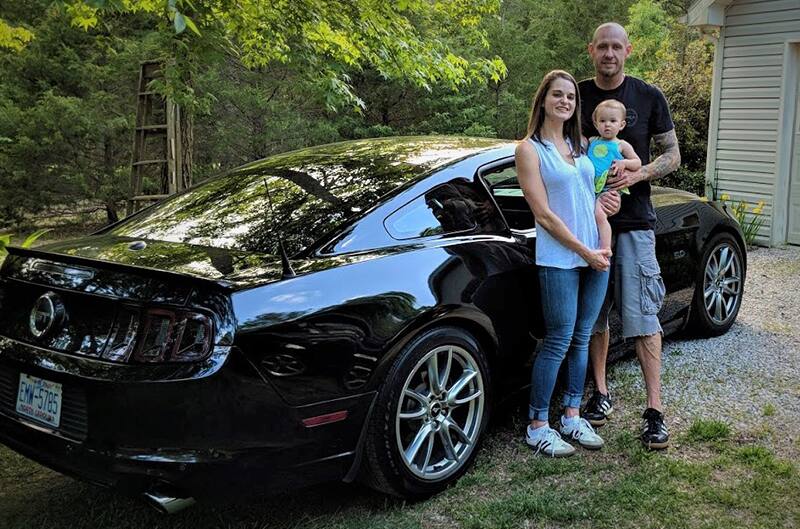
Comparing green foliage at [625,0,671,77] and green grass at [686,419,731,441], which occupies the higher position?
green foliage at [625,0,671,77]

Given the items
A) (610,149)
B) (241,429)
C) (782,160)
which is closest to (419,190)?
(610,149)

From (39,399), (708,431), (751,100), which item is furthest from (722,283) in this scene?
(751,100)

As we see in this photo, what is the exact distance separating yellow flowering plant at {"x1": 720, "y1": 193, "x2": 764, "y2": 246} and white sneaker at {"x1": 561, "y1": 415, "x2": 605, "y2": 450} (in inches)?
257

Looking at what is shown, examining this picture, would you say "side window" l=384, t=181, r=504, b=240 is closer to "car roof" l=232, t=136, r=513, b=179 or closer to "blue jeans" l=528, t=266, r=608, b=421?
"car roof" l=232, t=136, r=513, b=179

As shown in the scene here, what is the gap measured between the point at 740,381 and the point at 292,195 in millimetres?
2865

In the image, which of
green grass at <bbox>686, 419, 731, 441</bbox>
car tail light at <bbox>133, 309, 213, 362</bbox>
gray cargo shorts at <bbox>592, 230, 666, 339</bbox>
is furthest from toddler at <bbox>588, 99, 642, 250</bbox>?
car tail light at <bbox>133, 309, 213, 362</bbox>

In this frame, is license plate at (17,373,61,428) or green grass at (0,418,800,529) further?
green grass at (0,418,800,529)

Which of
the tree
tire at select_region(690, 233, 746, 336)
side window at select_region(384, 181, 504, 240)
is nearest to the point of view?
side window at select_region(384, 181, 504, 240)

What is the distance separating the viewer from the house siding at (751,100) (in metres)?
8.89

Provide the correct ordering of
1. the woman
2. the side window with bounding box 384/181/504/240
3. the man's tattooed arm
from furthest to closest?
the man's tattooed arm < the woman < the side window with bounding box 384/181/504/240

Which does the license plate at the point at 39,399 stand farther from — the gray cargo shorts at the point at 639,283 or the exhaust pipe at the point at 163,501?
the gray cargo shorts at the point at 639,283

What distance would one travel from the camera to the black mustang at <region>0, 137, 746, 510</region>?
2.31 m

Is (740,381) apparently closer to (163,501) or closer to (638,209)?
(638,209)

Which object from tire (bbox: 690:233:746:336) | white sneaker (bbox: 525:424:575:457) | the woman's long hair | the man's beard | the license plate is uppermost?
the man's beard
